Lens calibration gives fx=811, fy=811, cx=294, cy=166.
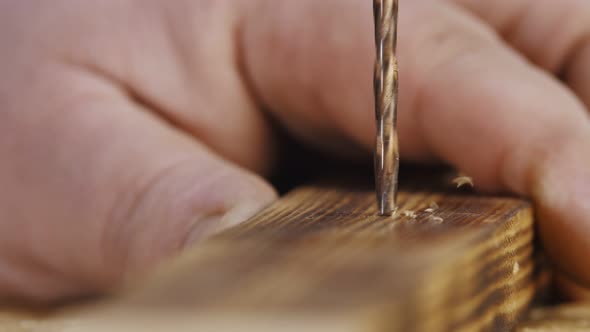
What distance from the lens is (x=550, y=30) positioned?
0.92 meters

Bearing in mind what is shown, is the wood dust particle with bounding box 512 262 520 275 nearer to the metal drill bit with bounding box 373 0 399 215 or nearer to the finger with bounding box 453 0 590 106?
the metal drill bit with bounding box 373 0 399 215

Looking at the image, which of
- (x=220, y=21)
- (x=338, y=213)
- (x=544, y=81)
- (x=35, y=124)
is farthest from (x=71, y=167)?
(x=544, y=81)

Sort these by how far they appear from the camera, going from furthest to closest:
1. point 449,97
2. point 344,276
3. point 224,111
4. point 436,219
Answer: point 224,111 < point 449,97 < point 436,219 < point 344,276

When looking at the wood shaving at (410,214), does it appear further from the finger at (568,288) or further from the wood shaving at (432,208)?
the finger at (568,288)

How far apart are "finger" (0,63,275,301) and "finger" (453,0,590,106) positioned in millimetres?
411

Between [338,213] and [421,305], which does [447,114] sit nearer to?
[338,213]

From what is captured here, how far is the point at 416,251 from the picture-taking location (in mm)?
411

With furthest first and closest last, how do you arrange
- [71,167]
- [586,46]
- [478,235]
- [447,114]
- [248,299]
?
[586,46] → [71,167] → [447,114] → [478,235] → [248,299]

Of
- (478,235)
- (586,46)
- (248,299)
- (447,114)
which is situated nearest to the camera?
(248,299)

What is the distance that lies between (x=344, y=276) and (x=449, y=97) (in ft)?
1.10

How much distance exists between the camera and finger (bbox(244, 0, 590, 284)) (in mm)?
620

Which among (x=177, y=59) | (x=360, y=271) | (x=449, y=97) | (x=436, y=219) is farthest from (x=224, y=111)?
(x=360, y=271)

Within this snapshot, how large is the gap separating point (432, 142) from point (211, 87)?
0.26 m

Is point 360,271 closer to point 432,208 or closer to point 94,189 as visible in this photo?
point 432,208
